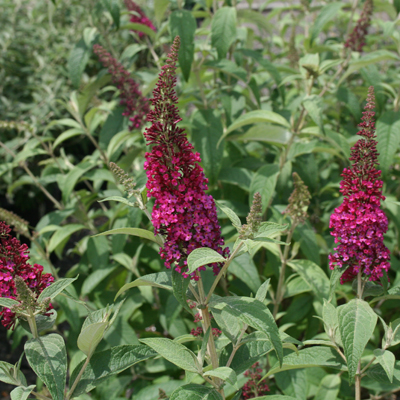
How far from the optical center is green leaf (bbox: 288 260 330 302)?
6.59ft

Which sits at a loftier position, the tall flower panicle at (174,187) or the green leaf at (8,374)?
the tall flower panicle at (174,187)

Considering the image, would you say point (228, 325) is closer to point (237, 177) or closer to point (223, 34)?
point (237, 177)

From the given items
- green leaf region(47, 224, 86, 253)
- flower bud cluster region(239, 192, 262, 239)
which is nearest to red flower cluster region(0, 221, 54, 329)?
flower bud cluster region(239, 192, 262, 239)

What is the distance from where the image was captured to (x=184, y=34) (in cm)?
245

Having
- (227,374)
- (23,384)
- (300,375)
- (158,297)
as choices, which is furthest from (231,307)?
(158,297)

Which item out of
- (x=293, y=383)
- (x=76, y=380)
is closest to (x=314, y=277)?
(x=293, y=383)

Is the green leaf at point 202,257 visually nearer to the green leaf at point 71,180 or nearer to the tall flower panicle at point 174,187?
the tall flower panicle at point 174,187

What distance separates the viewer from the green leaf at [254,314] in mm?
1117

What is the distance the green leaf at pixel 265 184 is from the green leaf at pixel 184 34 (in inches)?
26.8

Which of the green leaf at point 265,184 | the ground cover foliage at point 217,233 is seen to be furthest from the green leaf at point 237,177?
the green leaf at point 265,184

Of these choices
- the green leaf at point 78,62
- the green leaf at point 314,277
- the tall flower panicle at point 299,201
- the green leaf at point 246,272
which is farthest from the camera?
the green leaf at point 78,62

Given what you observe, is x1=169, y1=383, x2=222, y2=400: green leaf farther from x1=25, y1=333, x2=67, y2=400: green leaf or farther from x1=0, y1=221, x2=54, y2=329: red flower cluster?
x1=0, y1=221, x2=54, y2=329: red flower cluster

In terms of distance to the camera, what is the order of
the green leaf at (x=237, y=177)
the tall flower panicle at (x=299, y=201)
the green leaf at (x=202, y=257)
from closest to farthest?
the green leaf at (x=202, y=257) < the tall flower panicle at (x=299, y=201) < the green leaf at (x=237, y=177)

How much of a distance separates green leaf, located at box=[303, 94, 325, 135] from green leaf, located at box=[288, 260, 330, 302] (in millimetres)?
678
